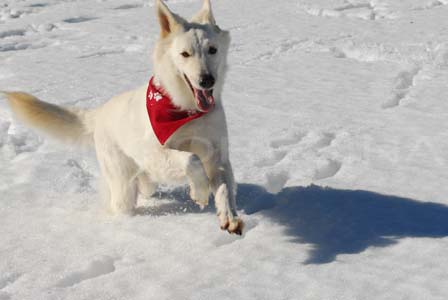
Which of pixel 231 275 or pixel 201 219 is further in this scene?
pixel 201 219

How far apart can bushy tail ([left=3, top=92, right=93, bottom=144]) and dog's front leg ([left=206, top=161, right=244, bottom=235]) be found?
131 cm

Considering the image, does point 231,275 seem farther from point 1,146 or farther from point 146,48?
point 146,48

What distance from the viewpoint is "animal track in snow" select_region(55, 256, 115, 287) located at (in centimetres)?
357

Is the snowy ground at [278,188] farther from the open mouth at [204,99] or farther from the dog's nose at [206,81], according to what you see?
the dog's nose at [206,81]

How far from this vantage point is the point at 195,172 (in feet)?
13.5

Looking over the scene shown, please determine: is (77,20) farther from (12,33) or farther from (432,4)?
(432,4)

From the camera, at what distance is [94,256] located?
152 inches

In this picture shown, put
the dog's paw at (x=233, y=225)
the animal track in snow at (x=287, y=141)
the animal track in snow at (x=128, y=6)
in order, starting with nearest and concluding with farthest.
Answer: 1. the dog's paw at (x=233, y=225)
2. the animal track in snow at (x=287, y=141)
3. the animal track in snow at (x=128, y=6)

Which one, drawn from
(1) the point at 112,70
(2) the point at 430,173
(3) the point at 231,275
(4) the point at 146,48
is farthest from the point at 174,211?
(4) the point at 146,48

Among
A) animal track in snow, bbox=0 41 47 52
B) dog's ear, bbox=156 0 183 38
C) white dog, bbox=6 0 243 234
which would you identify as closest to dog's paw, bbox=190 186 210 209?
white dog, bbox=6 0 243 234

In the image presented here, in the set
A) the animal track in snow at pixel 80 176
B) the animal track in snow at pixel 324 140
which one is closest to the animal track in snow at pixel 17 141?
the animal track in snow at pixel 80 176

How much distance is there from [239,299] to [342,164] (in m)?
2.31

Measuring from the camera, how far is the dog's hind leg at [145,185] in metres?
4.80

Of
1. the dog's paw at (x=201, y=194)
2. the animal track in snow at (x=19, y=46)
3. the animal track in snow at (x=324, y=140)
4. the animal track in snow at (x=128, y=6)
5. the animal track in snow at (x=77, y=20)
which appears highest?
the dog's paw at (x=201, y=194)
